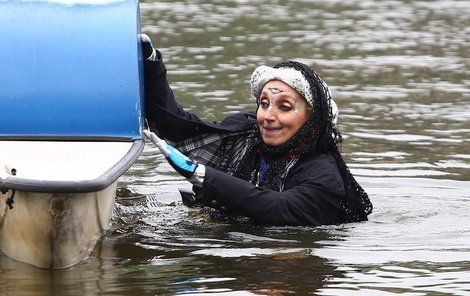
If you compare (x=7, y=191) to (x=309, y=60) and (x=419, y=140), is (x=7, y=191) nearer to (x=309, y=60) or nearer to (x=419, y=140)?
(x=419, y=140)

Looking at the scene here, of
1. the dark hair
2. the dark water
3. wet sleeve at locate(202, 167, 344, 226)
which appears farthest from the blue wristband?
the dark hair

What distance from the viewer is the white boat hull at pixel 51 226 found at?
6.24m

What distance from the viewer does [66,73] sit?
279 inches

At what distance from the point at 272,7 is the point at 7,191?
52.4 feet

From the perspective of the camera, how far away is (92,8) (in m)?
7.32

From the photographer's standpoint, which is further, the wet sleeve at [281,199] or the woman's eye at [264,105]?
the woman's eye at [264,105]

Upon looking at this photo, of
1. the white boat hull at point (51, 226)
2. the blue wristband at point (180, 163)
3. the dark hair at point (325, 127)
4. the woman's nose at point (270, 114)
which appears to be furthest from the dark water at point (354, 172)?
the woman's nose at point (270, 114)

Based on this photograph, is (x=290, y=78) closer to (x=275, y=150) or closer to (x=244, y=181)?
(x=275, y=150)

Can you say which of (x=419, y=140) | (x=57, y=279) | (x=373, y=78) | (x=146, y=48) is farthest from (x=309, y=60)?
(x=57, y=279)

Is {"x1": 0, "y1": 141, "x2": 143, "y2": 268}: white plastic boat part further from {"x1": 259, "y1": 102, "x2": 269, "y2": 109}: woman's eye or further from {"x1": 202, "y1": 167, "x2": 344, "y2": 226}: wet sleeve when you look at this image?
{"x1": 259, "y1": 102, "x2": 269, "y2": 109}: woman's eye

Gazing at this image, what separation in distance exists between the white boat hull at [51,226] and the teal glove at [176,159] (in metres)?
0.37

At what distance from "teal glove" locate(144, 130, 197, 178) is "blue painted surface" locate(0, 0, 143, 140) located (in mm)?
358

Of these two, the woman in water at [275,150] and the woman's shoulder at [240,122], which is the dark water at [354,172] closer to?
the woman in water at [275,150]

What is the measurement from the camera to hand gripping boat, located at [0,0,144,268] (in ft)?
21.4
